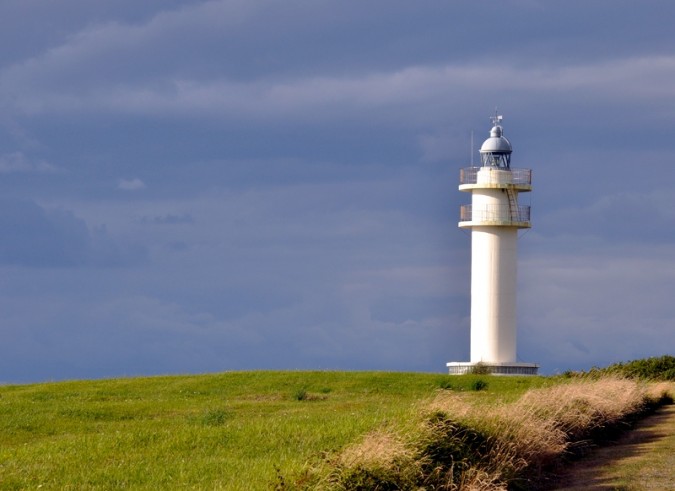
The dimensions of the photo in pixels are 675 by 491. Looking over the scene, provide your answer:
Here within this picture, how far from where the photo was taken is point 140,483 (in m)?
12.9

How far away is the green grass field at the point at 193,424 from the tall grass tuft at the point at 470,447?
0.75 m

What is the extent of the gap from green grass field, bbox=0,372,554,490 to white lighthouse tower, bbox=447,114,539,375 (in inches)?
189

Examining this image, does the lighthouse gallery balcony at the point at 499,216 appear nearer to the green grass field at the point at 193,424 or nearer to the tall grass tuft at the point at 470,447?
the green grass field at the point at 193,424

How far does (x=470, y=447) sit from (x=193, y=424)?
6591 millimetres

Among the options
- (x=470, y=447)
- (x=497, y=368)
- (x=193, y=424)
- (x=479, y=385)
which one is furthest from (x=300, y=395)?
(x=470, y=447)

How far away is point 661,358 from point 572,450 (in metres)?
20.2

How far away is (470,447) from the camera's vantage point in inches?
562

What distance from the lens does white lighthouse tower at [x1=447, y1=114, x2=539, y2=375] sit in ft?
137

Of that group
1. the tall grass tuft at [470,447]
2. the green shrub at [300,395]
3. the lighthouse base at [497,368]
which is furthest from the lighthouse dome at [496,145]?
the tall grass tuft at [470,447]

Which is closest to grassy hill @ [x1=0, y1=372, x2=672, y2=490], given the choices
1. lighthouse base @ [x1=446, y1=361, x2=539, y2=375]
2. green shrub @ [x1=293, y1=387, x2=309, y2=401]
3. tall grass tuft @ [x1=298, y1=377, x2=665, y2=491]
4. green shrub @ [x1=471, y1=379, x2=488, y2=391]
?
tall grass tuft @ [x1=298, y1=377, x2=665, y2=491]

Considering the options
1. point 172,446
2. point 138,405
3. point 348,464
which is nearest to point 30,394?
point 138,405

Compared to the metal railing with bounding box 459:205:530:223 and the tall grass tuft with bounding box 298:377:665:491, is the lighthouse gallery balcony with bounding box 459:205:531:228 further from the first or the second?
Result: the tall grass tuft with bounding box 298:377:665:491

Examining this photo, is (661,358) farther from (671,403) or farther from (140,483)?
(140,483)

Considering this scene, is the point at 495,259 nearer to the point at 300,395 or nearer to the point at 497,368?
the point at 497,368
